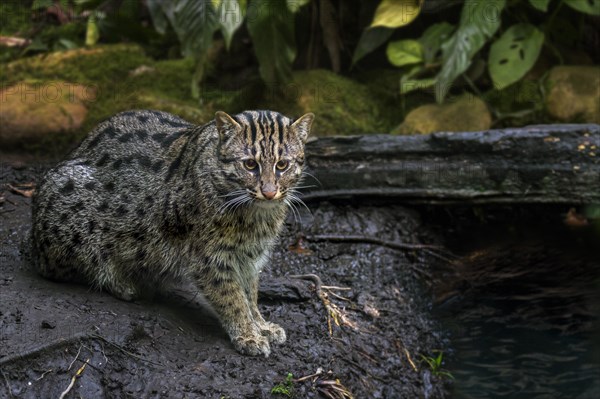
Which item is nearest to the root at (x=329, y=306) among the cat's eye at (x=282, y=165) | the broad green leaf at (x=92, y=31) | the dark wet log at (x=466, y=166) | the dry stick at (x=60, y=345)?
the dark wet log at (x=466, y=166)

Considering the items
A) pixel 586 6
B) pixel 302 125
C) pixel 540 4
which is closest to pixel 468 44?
pixel 540 4

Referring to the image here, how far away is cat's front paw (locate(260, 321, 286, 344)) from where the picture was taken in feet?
18.1

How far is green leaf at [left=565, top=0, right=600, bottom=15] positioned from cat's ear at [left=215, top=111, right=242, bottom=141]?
4.70 meters

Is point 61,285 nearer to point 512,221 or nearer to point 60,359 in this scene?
point 60,359

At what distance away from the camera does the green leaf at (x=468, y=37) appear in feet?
27.1

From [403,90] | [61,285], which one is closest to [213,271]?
[61,285]

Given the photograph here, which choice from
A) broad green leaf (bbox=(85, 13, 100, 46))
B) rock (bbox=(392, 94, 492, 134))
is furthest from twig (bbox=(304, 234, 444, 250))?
broad green leaf (bbox=(85, 13, 100, 46))

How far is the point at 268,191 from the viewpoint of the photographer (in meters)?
4.94

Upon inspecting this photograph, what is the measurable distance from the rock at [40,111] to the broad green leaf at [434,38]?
344cm

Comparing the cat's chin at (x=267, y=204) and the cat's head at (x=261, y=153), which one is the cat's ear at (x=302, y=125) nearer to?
→ the cat's head at (x=261, y=153)

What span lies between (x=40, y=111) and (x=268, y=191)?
4.37 m

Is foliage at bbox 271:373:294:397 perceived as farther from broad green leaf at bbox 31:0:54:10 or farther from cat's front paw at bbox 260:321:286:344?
broad green leaf at bbox 31:0:54:10

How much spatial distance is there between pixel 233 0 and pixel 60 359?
4.19 m

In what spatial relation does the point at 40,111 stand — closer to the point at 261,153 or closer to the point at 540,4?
the point at 261,153
